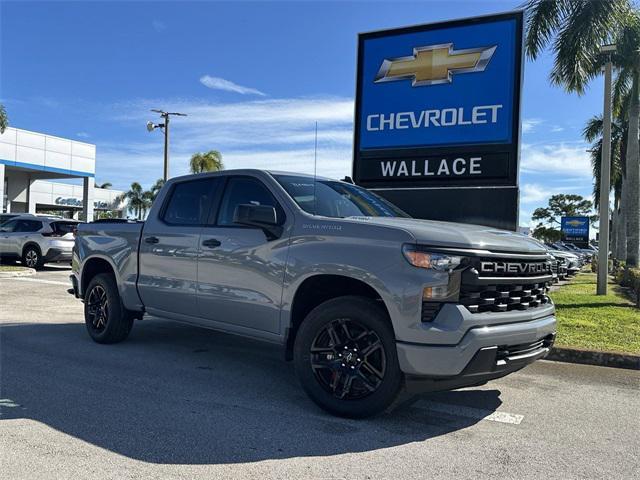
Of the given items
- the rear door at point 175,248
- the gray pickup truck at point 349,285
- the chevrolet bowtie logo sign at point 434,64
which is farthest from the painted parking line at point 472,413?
the chevrolet bowtie logo sign at point 434,64

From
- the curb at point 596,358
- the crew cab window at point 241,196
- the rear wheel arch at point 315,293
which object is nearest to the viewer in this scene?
the rear wheel arch at point 315,293

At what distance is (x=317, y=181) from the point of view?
5582mm

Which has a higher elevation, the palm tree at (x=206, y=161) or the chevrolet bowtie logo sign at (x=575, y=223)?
the palm tree at (x=206, y=161)

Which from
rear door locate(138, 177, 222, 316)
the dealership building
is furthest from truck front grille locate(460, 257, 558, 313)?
the dealership building

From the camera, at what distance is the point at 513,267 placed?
4.37 metres

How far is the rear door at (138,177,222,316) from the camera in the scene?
5.71 m

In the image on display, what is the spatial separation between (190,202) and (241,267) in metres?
1.25

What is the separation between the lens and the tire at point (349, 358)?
4.18 m

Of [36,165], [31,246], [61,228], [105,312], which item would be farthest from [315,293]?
[36,165]

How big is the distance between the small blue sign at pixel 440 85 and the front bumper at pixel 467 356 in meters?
5.44

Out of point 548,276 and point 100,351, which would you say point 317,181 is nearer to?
point 548,276

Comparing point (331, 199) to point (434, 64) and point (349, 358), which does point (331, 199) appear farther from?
point (434, 64)

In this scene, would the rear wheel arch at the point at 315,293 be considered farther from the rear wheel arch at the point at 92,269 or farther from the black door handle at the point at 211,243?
the rear wheel arch at the point at 92,269

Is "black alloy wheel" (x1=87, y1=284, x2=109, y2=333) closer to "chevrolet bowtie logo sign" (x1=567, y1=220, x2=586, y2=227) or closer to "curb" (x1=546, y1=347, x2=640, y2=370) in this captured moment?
"curb" (x1=546, y1=347, x2=640, y2=370)
